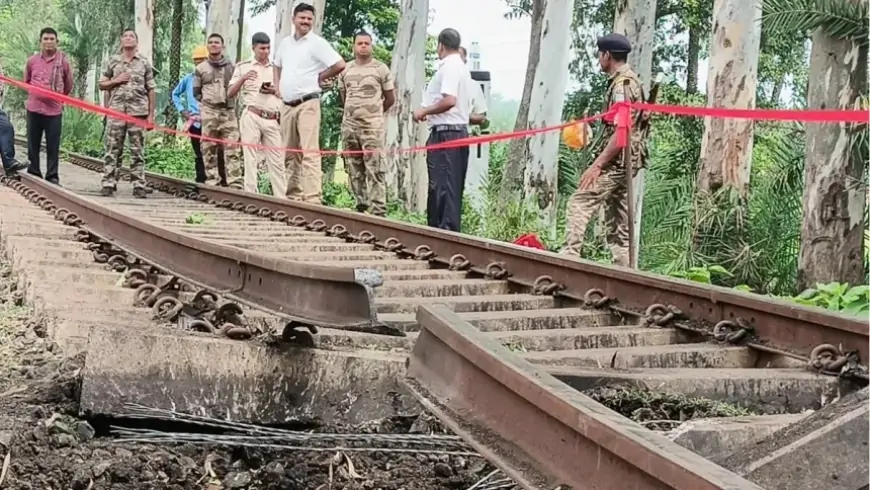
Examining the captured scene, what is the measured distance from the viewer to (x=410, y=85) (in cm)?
1964

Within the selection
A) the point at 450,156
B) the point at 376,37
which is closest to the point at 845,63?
the point at 450,156

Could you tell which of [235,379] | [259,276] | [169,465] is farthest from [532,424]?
[259,276]

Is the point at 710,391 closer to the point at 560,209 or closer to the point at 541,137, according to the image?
the point at 541,137

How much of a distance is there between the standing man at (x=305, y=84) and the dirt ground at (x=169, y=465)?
7.46 meters

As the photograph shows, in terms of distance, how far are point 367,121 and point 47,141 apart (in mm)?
3592

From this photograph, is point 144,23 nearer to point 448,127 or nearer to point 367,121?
point 367,121

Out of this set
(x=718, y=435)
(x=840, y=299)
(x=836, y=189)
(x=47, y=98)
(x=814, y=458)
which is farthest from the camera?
(x=47, y=98)

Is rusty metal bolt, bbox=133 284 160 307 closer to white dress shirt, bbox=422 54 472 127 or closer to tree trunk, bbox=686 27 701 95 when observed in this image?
white dress shirt, bbox=422 54 472 127

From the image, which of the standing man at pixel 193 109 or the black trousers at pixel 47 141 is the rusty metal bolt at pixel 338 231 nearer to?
the black trousers at pixel 47 141

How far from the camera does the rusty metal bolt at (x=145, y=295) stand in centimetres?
447

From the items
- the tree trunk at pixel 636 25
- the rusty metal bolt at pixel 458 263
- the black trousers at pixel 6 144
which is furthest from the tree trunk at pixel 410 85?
the rusty metal bolt at pixel 458 263

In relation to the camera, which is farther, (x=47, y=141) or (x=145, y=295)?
(x=47, y=141)

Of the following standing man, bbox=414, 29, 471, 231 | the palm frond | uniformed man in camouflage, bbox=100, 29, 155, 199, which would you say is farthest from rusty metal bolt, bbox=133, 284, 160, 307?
uniformed man in camouflage, bbox=100, 29, 155, 199

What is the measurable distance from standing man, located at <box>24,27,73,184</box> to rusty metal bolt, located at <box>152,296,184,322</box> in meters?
7.67
